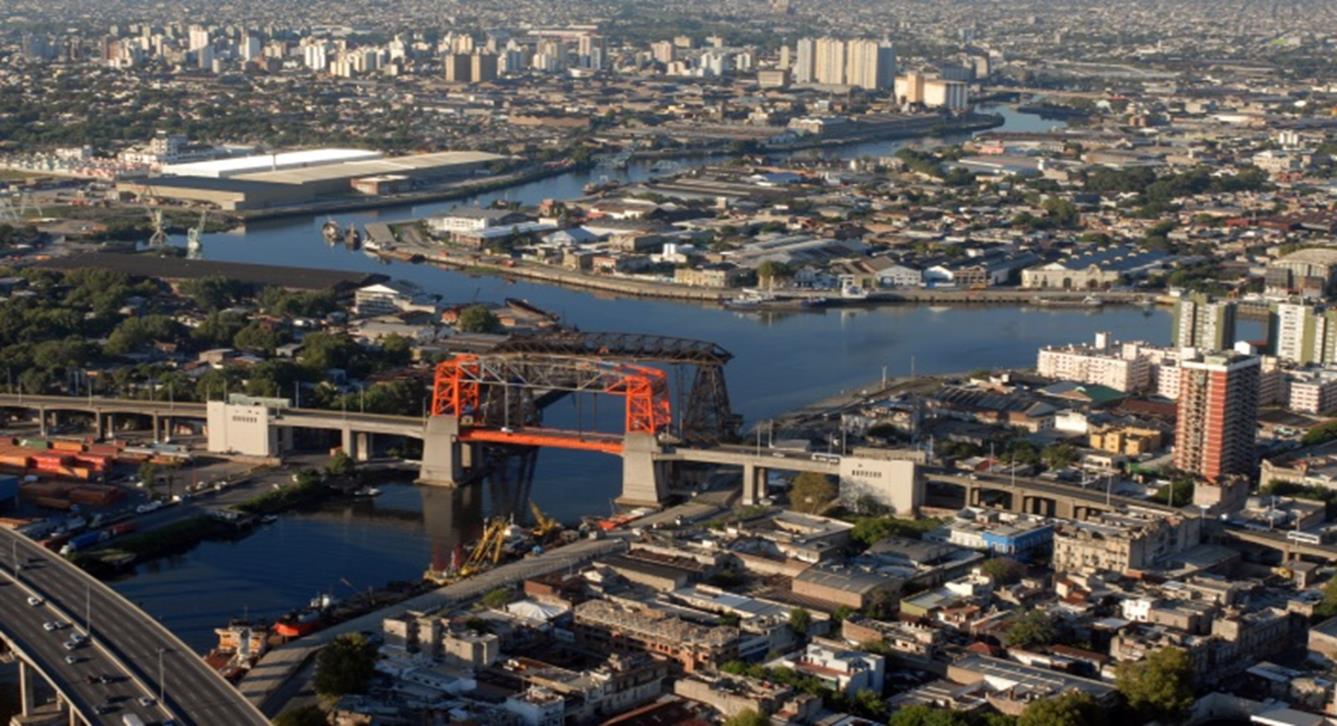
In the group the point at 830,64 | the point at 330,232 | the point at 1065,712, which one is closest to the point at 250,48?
the point at 830,64

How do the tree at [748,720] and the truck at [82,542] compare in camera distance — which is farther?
the truck at [82,542]

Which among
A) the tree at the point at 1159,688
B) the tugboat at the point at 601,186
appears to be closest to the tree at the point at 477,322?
the tree at the point at 1159,688

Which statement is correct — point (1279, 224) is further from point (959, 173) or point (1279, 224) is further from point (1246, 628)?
point (1246, 628)

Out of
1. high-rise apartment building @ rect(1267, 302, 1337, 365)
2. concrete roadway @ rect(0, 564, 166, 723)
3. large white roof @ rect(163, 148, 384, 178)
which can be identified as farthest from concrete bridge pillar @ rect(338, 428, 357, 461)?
large white roof @ rect(163, 148, 384, 178)

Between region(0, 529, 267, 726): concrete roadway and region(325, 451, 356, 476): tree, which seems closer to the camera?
region(0, 529, 267, 726): concrete roadway

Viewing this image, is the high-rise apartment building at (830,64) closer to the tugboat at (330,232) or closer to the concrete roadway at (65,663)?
the tugboat at (330,232)

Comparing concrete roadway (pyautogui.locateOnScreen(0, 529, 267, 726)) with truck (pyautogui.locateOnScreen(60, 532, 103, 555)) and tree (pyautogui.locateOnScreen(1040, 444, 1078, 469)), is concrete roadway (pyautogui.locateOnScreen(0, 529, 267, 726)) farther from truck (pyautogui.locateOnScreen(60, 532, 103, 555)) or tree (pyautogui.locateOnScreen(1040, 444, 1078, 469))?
tree (pyautogui.locateOnScreen(1040, 444, 1078, 469))

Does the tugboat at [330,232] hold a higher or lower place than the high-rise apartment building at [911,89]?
lower
